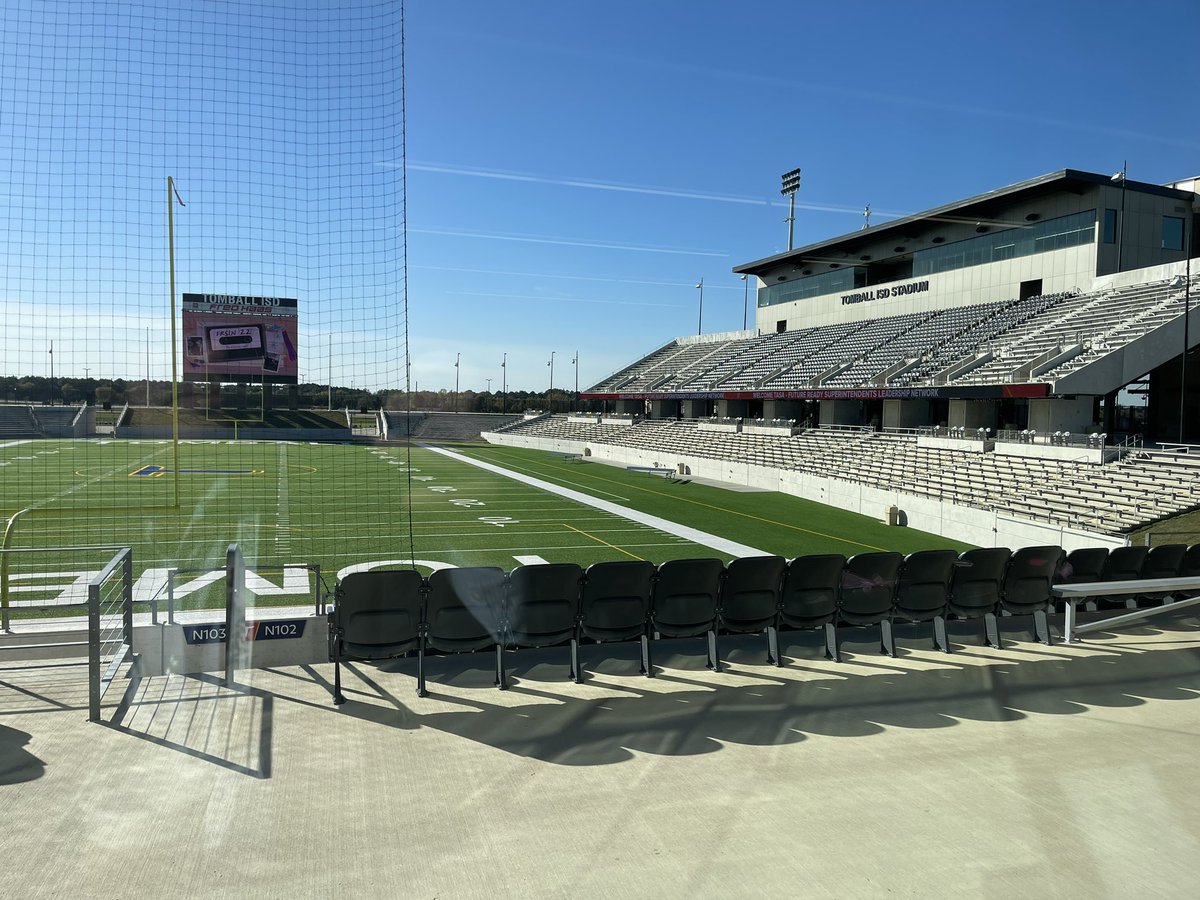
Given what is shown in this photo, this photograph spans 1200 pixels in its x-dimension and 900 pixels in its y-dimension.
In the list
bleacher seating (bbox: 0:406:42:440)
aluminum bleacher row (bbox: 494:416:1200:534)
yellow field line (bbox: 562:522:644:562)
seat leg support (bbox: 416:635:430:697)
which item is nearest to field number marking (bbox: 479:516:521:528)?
yellow field line (bbox: 562:522:644:562)

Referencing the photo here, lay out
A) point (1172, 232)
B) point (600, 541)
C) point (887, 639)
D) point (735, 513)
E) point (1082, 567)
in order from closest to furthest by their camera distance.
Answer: point (887, 639), point (1082, 567), point (600, 541), point (735, 513), point (1172, 232)

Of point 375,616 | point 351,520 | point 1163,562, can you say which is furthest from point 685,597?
point 351,520

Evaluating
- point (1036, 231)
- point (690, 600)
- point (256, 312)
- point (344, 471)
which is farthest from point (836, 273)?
point (690, 600)

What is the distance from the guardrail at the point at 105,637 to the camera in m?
5.04

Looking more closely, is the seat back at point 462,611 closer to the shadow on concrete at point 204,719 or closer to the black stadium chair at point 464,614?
the black stadium chair at point 464,614

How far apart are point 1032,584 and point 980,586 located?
0.58 m

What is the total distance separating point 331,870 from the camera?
3.48 meters

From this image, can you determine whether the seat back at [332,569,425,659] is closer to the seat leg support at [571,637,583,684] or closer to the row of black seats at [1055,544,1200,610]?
the seat leg support at [571,637,583,684]

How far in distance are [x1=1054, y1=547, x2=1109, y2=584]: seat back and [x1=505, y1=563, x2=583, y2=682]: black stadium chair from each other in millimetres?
4734

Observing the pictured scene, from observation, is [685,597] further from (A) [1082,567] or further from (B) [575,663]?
(A) [1082,567]

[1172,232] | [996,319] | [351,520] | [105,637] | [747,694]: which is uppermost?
[1172,232]

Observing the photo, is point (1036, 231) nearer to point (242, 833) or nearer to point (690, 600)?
point (690, 600)

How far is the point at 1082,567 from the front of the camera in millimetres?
7594

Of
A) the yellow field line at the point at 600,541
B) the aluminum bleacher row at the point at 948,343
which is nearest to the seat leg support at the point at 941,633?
the yellow field line at the point at 600,541
